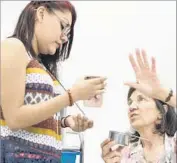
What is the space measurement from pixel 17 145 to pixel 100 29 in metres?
0.82

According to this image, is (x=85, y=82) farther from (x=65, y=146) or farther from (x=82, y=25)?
(x=82, y=25)

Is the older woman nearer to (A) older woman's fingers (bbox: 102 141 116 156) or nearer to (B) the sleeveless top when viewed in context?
(A) older woman's fingers (bbox: 102 141 116 156)

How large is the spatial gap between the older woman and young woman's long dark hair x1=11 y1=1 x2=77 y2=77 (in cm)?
34

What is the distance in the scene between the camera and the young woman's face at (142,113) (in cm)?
131

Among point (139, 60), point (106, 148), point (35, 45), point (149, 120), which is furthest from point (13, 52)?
point (149, 120)

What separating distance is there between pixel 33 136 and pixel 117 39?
785 millimetres

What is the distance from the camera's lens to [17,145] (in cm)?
77

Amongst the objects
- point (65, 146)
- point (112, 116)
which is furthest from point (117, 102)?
point (65, 146)

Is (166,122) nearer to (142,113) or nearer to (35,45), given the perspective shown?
(142,113)

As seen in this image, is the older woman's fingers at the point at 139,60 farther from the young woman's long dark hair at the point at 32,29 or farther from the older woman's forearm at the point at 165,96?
the young woman's long dark hair at the point at 32,29

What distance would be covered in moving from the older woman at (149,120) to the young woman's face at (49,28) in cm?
40

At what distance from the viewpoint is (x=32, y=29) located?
869 mm

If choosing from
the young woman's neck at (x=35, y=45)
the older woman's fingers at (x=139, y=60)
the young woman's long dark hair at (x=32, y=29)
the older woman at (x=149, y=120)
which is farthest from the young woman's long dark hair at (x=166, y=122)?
the young woman's neck at (x=35, y=45)

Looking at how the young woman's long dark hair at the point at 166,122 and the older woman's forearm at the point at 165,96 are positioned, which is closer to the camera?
the older woman's forearm at the point at 165,96
